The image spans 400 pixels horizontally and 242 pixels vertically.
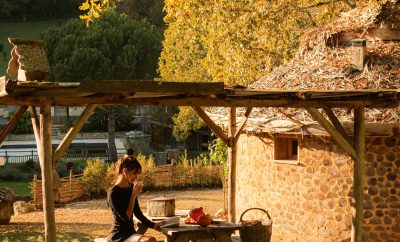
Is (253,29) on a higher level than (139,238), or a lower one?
higher

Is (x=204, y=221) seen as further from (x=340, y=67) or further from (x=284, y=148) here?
(x=340, y=67)

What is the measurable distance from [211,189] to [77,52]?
1984 cm

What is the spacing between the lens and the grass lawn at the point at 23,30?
233 ft

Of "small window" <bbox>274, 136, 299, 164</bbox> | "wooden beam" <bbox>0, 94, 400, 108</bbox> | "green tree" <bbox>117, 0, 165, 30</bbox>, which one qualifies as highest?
"green tree" <bbox>117, 0, 165, 30</bbox>

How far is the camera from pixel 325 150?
14.2 meters

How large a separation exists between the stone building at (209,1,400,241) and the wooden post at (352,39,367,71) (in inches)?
4.0

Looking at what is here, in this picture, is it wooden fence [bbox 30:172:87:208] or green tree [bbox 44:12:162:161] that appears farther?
green tree [bbox 44:12:162:161]

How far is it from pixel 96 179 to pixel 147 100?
624 inches

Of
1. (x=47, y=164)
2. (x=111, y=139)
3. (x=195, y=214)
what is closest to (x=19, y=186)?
(x=111, y=139)

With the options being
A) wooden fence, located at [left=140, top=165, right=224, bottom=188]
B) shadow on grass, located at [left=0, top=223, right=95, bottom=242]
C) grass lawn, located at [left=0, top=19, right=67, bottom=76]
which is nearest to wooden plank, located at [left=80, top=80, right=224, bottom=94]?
shadow on grass, located at [left=0, top=223, right=95, bottom=242]

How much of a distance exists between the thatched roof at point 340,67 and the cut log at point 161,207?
4.51 metres

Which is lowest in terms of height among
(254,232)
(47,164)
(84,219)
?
(84,219)

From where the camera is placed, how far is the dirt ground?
17.3 meters

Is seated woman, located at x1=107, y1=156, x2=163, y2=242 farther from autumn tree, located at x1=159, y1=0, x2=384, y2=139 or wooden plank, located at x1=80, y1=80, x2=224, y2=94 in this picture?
autumn tree, located at x1=159, y1=0, x2=384, y2=139
